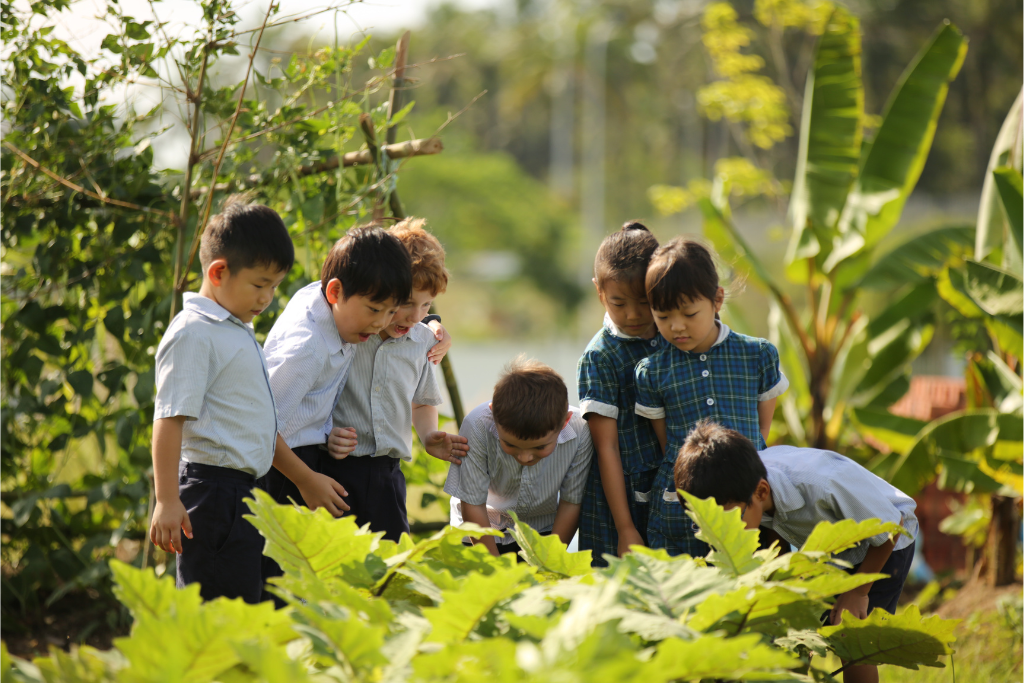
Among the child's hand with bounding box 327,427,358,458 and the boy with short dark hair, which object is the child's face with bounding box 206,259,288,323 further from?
the boy with short dark hair

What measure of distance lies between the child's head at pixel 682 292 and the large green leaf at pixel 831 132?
361cm

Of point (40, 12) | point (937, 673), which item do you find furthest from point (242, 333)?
point (937, 673)

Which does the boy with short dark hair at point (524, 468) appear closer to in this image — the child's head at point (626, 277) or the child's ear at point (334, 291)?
the child's head at point (626, 277)

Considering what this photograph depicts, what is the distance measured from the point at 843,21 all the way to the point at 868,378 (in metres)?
2.34

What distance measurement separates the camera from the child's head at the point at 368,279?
2.35m

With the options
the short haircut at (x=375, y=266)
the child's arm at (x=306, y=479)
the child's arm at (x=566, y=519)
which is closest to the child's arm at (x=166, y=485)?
the child's arm at (x=306, y=479)

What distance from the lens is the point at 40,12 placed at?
3.05 meters

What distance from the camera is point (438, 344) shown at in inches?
110

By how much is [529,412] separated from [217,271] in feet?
2.96

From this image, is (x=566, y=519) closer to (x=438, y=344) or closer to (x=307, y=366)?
(x=438, y=344)

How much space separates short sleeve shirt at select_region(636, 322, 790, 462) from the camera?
2.51m

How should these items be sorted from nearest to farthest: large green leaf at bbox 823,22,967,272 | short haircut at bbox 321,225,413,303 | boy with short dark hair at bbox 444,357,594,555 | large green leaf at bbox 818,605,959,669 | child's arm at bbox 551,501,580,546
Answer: large green leaf at bbox 818,605,959,669 → short haircut at bbox 321,225,413,303 → boy with short dark hair at bbox 444,357,594,555 → child's arm at bbox 551,501,580,546 → large green leaf at bbox 823,22,967,272

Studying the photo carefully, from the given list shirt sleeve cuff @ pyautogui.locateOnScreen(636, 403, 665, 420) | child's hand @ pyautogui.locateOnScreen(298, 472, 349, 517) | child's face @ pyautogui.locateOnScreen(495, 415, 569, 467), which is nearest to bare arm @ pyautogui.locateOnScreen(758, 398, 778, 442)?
shirt sleeve cuff @ pyautogui.locateOnScreen(636, 403, 665, 420)

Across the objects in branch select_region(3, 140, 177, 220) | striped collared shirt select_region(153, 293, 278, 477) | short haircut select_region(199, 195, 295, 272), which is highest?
branch select_region(3, 140, 177, 220)
